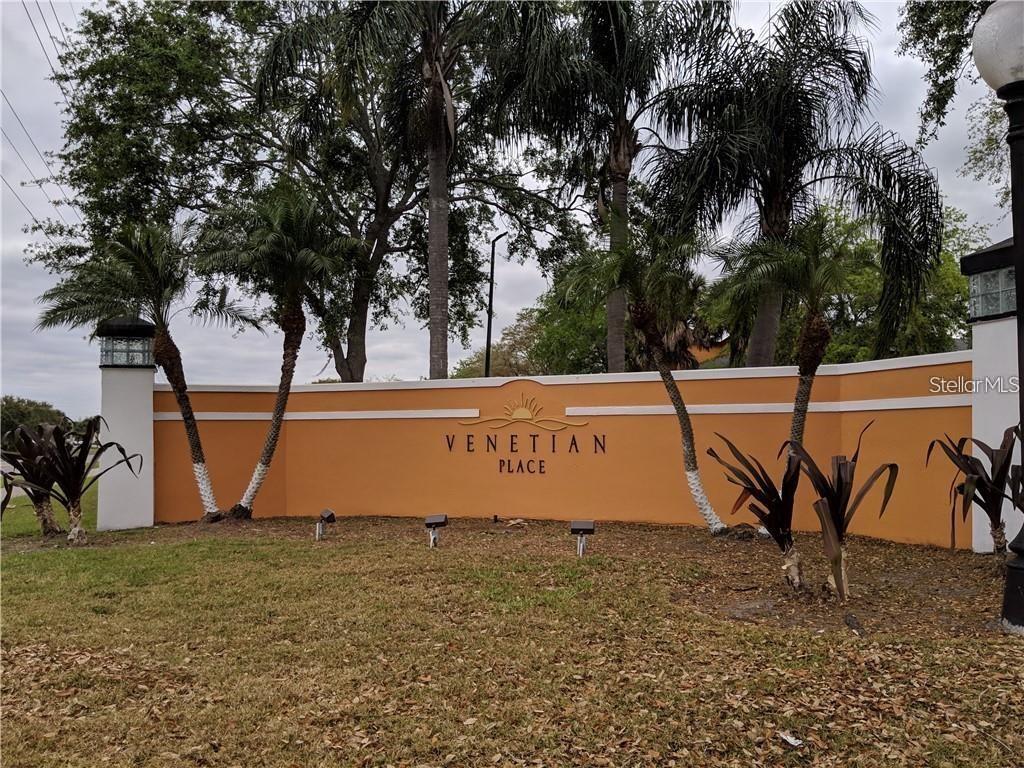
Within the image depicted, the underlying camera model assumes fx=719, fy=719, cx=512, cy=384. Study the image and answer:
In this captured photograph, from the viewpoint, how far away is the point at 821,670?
450 cm

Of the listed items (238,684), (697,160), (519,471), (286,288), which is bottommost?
(238,684)

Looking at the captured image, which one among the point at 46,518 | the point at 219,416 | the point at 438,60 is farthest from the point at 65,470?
the point at 438,60

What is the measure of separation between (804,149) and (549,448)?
630 cm

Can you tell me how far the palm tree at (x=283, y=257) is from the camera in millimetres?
11586

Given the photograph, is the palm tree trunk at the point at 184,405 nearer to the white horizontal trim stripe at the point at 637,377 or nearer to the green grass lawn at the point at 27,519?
the white horizontal trim stripe at the point at 637,377

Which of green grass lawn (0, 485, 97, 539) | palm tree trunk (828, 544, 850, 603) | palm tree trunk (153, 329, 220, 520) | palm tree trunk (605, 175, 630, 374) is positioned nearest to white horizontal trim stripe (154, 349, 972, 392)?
palm tree trunk (153, 329, 220, 520)

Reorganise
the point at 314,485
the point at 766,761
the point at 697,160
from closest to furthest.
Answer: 1. the point at 766,761
2. the point at 697,160
3. the point at 314,485

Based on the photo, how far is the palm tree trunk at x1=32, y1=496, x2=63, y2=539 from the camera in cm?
1069

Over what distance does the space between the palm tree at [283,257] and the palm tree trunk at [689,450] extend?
5.62 metres

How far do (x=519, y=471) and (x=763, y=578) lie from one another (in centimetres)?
533

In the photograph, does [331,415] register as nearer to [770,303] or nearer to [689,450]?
[689,450]

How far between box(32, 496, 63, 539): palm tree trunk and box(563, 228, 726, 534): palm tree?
27.3 feet

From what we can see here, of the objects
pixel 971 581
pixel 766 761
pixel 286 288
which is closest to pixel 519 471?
pixel 286 288

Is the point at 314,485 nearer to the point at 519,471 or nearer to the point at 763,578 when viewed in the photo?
the point at 519,471
